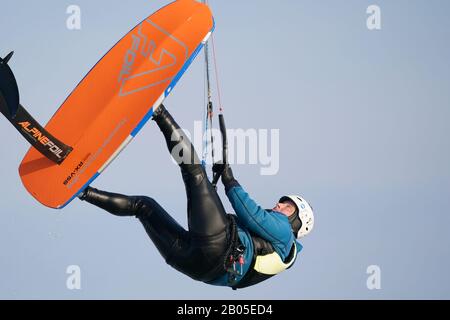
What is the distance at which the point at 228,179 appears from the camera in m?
7.40

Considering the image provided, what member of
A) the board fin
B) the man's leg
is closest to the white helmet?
the man's leg

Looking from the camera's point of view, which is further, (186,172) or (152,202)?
(152,202)

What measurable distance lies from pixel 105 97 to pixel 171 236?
1525 millimetres

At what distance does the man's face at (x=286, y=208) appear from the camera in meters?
7.97

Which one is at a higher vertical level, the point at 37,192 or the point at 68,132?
the point at 68,132

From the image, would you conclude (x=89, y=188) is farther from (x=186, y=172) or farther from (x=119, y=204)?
(x=186, y=172)

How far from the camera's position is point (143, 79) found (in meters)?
7.43

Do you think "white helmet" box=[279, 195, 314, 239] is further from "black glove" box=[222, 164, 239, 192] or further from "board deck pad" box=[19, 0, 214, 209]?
"board deck pad" box=[19, 0, 214, 209]

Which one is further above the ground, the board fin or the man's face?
the board fin

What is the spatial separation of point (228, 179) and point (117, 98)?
1.33 meters

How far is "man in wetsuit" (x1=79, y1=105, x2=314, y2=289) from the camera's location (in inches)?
279

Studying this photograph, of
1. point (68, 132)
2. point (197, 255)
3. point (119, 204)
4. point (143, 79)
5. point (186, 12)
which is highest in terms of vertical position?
point (186, 12)

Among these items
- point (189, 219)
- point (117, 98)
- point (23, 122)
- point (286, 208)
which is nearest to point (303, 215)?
point (286, 208)

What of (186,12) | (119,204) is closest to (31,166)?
(119,204)
